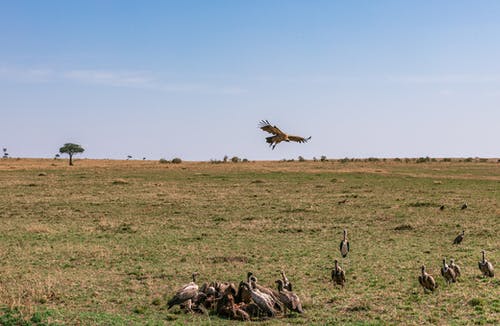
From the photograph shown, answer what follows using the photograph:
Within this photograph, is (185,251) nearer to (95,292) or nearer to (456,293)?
(95,292)

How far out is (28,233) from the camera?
72.6 ft

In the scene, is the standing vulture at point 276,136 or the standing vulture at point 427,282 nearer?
the standing vulture at point 276,136

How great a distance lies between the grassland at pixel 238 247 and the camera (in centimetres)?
1167

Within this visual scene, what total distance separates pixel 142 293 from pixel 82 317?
103 inches

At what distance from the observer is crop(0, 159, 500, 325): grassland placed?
11.7 metres

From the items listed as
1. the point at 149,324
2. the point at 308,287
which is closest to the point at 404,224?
the point at 308,287

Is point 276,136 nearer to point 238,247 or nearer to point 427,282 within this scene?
point 427,282

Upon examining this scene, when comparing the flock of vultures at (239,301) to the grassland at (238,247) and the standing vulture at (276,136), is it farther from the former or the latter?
the standing vulture at (276,136)

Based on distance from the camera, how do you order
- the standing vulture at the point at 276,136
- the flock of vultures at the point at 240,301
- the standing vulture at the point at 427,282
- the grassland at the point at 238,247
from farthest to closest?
the standing vulture at the point at 427,282
the grassland at the point at 238,247
the flock of vultures at the point at 240,301
the standing vulture at the point at 276,136

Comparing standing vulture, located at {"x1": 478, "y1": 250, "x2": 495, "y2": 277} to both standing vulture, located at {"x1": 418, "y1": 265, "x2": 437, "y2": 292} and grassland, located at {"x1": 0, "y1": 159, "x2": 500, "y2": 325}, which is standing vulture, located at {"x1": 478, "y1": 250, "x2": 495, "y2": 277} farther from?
standing vulture, located at {"x1": 418, "y1": 265, "x2": 437, "y2": 292}

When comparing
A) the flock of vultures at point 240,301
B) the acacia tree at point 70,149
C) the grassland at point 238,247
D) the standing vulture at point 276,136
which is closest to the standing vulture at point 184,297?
the flock of vultures at point 240,301

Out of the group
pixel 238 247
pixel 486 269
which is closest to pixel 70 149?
pixel 238 247

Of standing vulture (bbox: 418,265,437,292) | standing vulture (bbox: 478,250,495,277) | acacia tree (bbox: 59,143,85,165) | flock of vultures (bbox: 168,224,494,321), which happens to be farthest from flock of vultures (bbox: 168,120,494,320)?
acacia tree (bbox: 59,143,85,165)

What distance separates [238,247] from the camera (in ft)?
64.0
